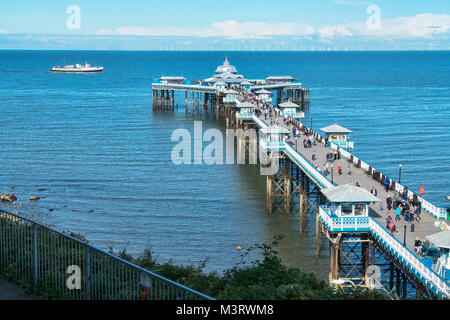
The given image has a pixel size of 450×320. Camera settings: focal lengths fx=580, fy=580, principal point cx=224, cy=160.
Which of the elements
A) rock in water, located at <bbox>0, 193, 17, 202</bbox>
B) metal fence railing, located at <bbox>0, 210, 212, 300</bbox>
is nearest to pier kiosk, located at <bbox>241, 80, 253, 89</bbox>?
rock in water, located at <bbox>0, 193, 17, 202</bbox>

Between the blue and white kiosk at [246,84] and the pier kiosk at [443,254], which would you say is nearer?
the pier kiosk at [443,254]

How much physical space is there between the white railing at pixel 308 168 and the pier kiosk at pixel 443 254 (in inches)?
392

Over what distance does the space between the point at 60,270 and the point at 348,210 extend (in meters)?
14.6

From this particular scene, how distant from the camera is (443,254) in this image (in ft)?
62.4

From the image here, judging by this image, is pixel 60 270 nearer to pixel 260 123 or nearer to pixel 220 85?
pixel 260 123

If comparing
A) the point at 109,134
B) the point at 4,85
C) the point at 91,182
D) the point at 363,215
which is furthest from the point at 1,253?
the point at 4,85

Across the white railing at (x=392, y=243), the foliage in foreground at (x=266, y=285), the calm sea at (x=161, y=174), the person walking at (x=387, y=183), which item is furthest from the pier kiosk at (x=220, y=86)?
the foliage in foreground at (x=266, y=285)

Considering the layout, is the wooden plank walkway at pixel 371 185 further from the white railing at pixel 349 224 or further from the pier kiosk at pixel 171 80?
the pier kiosk at pixel 171 80

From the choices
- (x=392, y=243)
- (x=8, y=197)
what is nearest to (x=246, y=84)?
(x=8, y=197)

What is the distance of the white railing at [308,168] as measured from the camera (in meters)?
30.2

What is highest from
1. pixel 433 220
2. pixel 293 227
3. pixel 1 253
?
pixel 1 253

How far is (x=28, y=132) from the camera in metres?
65.3
